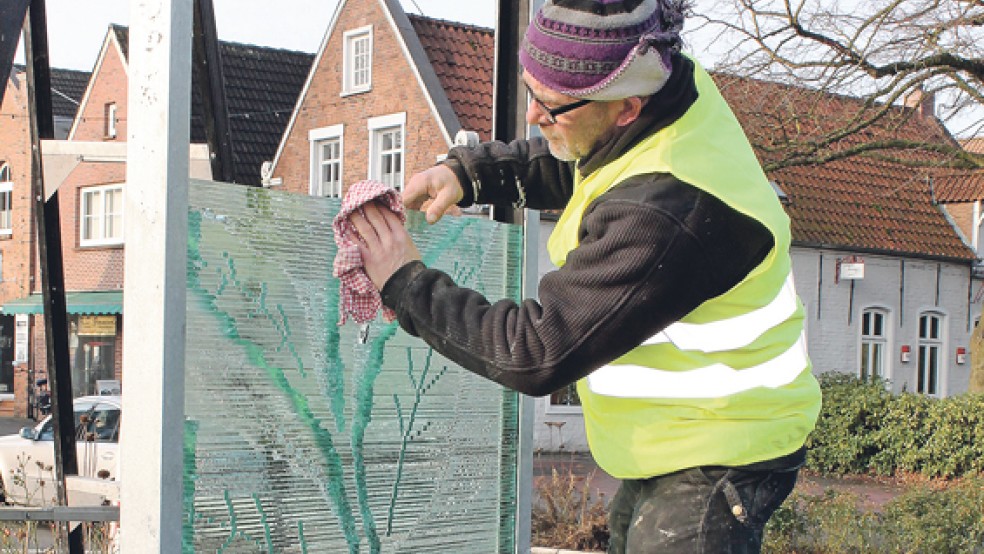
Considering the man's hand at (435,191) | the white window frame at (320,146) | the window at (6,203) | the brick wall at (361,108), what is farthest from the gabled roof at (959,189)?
the man's hand at (435,191)

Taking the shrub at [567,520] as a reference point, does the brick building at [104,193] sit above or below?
above

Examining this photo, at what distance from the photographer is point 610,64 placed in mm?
2215

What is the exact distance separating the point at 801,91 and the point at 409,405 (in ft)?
44.1

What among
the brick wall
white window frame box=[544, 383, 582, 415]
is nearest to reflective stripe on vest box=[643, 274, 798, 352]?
white window frame box=[544, 383, 582, 415]

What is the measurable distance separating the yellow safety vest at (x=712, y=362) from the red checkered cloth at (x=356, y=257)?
0.39 metres

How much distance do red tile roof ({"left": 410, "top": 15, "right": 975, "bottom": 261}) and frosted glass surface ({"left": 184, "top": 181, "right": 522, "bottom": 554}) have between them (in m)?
11.3

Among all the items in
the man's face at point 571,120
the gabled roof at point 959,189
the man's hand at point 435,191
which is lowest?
the man's hand at point 435,191

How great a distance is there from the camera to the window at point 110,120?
1093 inches

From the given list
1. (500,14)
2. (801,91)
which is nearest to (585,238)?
(500,14)

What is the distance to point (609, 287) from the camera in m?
2.12

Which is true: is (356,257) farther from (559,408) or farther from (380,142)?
(380,142)

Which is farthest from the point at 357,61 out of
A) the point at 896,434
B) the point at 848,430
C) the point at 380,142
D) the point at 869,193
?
the point at 896,434

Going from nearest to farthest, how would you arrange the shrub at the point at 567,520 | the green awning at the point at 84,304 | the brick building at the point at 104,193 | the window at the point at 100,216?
the shrub at the point at 567,520 → the brick building at the point at 104,193 → the green awning at the point at 84,304 → the window at the point at 100,216

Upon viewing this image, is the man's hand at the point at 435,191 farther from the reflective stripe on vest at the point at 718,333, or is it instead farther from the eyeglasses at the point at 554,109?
the reflective stripe on vest at the point at 718,333
